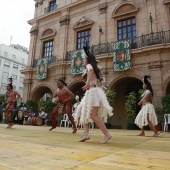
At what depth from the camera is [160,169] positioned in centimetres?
146

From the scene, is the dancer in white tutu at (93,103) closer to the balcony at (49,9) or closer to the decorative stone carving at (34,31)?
the decorative stone carving at (34,31)

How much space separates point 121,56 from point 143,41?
1890mm

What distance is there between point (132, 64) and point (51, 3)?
13.0 m

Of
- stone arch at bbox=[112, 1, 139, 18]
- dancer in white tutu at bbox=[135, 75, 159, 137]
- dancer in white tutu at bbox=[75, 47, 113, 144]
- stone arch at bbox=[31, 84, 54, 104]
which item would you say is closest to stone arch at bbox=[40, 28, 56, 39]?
stone arch at bbox=[31, 84, 54, 104]

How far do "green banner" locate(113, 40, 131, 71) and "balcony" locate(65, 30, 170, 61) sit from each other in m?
0.81

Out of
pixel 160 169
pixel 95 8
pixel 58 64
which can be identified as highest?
pixel 95 8

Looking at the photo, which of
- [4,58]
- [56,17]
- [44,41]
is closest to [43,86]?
[44,41]

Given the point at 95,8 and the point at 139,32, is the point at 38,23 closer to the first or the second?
the point at 95,8

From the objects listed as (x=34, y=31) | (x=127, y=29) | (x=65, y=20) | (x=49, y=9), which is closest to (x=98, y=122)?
(x=127, y=29)

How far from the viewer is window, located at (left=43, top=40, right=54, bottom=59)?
18.7 meters

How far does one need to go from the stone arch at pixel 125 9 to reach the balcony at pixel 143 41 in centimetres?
229

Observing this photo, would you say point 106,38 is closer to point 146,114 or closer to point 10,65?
point 146,114

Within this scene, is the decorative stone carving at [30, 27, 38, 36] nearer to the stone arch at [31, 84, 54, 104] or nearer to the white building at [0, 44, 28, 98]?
the stone arch at [31, 84, 54, 104]

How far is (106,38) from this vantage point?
15.0 meters
